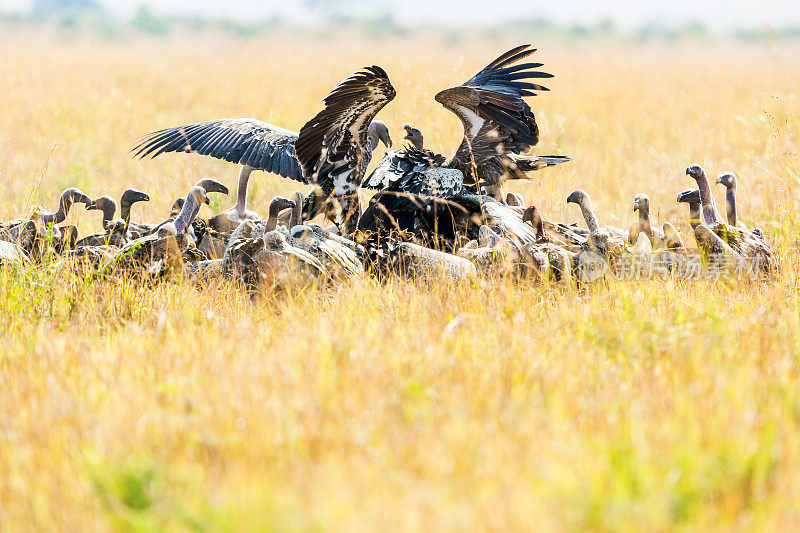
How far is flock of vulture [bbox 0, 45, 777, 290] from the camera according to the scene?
5.46 meters

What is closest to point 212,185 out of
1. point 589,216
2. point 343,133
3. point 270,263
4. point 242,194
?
point 242,194

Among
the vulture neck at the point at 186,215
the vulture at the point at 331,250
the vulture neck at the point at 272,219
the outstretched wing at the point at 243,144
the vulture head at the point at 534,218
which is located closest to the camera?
the vulture at the point at 331,250

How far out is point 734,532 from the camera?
2.32 meters

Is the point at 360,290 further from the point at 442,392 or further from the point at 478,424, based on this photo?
the point at 478,424

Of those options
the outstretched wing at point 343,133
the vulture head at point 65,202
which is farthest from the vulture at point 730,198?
the vulture head at point 65,202

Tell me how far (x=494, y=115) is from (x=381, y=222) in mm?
1418

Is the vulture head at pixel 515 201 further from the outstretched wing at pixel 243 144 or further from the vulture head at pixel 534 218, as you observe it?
the outstretched wing at pixel 243 144

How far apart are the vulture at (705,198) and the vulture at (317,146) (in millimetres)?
2446

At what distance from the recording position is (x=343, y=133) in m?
6.96

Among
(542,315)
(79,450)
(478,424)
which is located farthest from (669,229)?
(79,450)

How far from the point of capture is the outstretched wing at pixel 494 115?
6.90 meters

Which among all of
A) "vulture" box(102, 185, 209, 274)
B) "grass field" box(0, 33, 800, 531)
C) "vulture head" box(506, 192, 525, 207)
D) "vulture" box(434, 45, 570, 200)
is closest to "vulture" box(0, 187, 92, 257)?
"vulture" box(102, 185, 209, 274)

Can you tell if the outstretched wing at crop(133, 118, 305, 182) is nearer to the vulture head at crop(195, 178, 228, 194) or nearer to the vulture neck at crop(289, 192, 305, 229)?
the vulture head at crop(195, 178, 228, 194)

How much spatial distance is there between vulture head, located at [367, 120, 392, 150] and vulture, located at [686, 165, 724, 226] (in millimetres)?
2667
